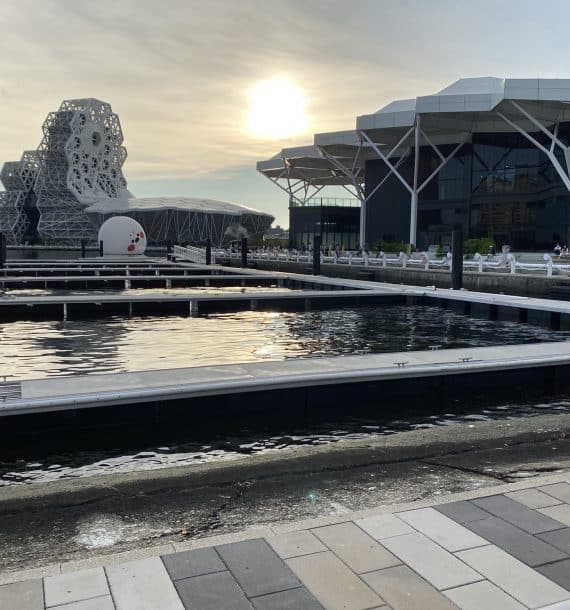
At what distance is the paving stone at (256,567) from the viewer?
351 centimetres

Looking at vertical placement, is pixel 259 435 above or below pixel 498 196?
below

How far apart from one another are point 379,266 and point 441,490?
114ft

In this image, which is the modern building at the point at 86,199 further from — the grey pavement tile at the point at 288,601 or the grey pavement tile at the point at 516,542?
the grey pavement tile at the point at 288,601

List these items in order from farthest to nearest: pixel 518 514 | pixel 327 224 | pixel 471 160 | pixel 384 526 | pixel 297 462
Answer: pixel 327 224, pixel 471 160, pixel 297 462, pixel 518 514, pixel 384 526

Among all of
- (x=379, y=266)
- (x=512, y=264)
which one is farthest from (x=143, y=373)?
(x=379, y=266)

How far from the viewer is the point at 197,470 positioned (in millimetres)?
5914

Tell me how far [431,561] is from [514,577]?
0.47 metres

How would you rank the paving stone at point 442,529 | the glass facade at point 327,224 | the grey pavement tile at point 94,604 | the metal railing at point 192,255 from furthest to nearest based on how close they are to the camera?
the glass facade at point 327,224 < the metal railing at point 192,255 < the paving stone at point 442,529 < the grey pavement tile at point 94,604

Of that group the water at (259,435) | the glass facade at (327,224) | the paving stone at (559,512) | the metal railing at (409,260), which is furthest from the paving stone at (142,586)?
the glass facade at (327,224)

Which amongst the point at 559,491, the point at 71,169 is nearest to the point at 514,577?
the point at 559,491

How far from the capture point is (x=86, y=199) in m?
120

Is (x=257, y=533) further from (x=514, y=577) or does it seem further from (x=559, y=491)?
(x=559, y=491)

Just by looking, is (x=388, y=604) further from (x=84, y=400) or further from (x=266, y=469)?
(x=84, y=400)

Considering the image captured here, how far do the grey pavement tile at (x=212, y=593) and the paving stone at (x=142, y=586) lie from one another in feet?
0.19
